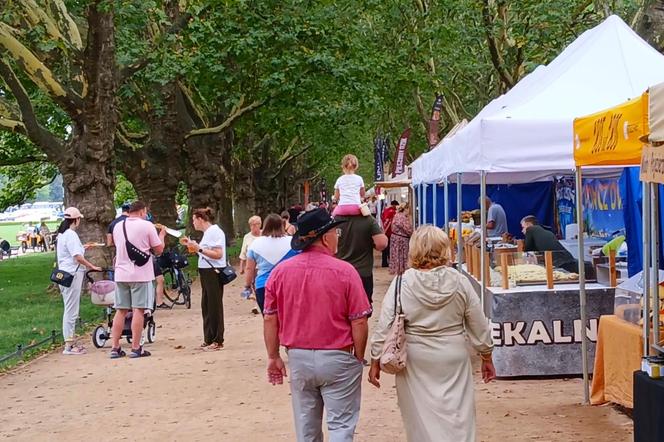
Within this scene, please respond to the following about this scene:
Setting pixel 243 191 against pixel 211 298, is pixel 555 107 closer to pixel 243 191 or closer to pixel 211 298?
pixel 211 298

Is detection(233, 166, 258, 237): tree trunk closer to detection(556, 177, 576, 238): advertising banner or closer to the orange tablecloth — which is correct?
detection(556, 177, 576, 238): advertising banner

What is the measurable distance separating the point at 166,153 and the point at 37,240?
3972cm

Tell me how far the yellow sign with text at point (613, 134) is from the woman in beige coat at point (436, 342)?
4.69 feet

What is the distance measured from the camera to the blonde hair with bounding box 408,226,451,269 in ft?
18.0

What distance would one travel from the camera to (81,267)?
1214 centimetres

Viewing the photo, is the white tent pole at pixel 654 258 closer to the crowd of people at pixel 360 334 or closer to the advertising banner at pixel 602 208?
the crowd of people at pixel 360 334

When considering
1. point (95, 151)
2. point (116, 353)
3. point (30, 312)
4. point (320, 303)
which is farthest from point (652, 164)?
point (30, 312)

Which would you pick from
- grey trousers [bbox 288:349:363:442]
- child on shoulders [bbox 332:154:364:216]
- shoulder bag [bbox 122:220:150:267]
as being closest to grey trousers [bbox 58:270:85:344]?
shoulder bag [bbox 122:220:150:267]

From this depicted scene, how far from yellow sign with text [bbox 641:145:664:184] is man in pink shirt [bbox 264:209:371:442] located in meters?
1.79

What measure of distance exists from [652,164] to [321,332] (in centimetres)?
213

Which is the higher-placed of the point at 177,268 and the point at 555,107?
the point at 555,107

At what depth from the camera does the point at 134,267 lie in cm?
1146

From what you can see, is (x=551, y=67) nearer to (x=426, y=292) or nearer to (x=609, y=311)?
(x=609, y=311)

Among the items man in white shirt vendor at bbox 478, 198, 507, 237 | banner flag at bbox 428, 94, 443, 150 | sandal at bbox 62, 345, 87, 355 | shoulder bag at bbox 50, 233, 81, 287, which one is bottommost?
sandal at bbox 62, 345, 87, 355
